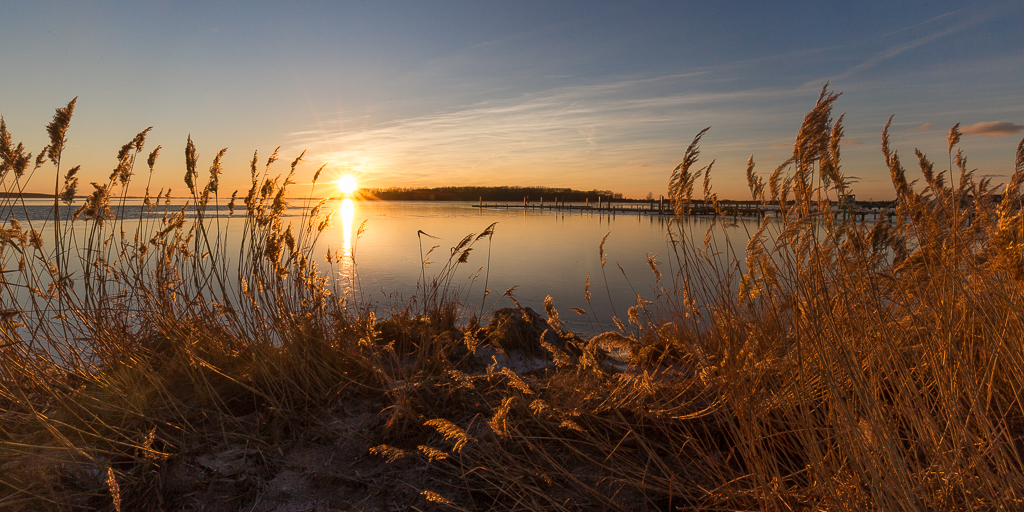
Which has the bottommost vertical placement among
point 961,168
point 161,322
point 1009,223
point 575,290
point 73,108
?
point 575,290

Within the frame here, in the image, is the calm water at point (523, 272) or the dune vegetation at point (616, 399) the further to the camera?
the calm water at point (523, 272)

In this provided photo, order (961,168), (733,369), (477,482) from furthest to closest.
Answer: (961,168), (477,482), (733,369)

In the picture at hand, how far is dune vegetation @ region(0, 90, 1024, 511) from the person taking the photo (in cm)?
166

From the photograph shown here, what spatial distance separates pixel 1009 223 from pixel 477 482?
2022mm

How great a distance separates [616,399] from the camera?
2.56 metres

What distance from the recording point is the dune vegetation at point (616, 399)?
1.66 m

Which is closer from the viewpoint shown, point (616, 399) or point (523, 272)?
point (616, 399)

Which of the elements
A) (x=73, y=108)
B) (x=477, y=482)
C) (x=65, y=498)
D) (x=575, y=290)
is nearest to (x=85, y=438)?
(x=65, y=498)

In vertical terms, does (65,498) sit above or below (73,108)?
below

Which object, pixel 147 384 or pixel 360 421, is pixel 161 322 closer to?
pixel 147 384

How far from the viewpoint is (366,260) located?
35.4 ft

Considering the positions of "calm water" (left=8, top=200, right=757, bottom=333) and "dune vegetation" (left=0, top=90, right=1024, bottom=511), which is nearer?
"dune vegetation" (left=0, top=90, right=1024, bottom=511)

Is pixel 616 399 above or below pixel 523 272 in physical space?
above

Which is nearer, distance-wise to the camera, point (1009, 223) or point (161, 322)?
point (1009, 223)
